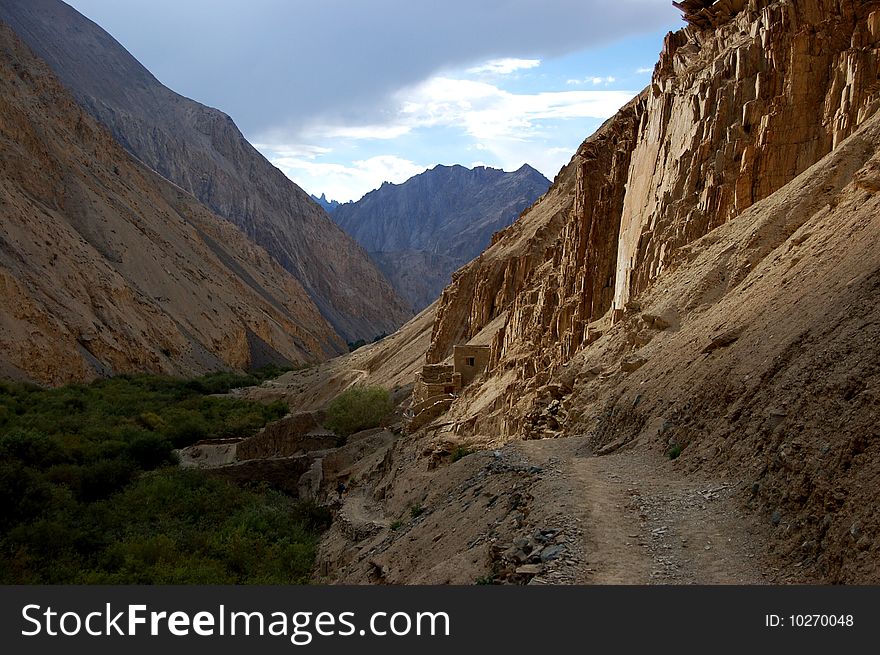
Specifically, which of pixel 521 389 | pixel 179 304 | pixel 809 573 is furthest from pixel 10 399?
pixel 809 573

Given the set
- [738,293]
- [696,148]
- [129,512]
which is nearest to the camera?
[738,293]

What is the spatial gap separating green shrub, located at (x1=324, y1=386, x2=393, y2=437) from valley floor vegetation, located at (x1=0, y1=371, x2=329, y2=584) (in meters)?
4.41

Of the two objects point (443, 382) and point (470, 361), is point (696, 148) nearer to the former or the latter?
point (443, 382)

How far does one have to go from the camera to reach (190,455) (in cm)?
2891

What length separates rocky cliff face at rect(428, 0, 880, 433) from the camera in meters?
17.0

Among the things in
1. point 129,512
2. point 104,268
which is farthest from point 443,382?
point 104,268

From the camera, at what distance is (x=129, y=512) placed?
21516mm

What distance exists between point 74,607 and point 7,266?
4330 centimetres

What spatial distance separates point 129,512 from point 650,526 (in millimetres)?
16554

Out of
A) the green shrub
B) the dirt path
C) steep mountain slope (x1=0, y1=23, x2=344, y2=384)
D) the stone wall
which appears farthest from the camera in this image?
steep mountain slope (x1=0, y1=23, x2=344, y2=384)

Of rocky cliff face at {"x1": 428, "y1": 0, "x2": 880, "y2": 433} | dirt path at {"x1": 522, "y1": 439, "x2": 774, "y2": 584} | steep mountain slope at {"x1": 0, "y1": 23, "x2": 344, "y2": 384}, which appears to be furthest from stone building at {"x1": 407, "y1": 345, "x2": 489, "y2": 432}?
steep mountain slope at {"x1": 0, "y1": 23, "x2": 344, "y2": 384}

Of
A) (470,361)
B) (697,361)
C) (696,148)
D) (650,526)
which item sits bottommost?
(650,526)

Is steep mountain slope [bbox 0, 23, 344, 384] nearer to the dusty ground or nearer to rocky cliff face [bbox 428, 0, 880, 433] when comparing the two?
rocky cliff face [bbox 428, 0, 880, 433]

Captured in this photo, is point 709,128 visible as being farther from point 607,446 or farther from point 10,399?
point 10,399
